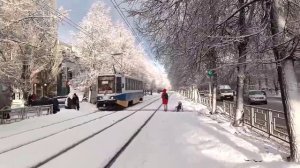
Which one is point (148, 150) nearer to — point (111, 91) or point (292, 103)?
point (292, 103)

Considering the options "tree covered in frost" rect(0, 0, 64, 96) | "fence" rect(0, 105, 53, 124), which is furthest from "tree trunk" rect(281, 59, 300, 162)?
"fence" rect(0, 105, 53, 124)

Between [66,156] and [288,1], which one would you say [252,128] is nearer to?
[66,156]

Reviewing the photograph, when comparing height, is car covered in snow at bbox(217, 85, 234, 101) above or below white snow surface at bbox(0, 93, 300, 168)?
above

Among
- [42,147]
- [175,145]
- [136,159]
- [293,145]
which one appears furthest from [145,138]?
[293,145]

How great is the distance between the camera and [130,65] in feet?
251

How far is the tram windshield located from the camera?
4062 centimetres

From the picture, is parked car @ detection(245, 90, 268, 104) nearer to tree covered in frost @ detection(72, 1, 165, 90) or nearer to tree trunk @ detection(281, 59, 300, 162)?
tree covered in frost @ detection(72, 1, 165, 90)

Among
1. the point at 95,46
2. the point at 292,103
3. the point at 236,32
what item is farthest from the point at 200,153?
the point at 95,46

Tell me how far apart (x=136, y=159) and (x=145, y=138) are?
4.82 meters

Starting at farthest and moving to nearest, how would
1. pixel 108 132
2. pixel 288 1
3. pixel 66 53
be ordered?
1. pixel 66 53
2. pixel 108 132
3. pixel 288 1

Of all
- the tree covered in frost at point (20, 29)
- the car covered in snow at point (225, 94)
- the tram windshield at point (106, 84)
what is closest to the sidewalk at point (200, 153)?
the tree covered in frost at point (20, 29)

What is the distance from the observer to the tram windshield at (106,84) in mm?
40625

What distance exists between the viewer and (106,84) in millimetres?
40781

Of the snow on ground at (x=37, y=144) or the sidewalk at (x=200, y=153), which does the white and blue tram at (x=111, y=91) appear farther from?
the sidewalk at (x=200, y=153)
